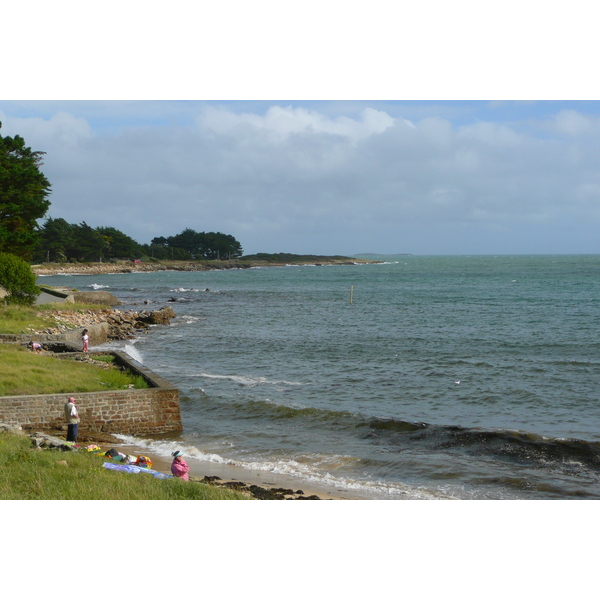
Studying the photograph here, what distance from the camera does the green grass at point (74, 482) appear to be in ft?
25.8

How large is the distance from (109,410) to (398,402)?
9.02 meters

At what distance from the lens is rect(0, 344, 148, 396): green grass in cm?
1459

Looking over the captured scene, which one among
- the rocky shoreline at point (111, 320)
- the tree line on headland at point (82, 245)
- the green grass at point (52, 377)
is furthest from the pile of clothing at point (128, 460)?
the tree line on headland at point (82, 245)

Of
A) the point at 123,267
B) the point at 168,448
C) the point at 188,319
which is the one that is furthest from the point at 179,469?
the point at 123,267

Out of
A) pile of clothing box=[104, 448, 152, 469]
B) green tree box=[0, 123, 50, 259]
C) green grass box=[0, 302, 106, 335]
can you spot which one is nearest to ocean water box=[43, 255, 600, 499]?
pile of clothing box=[104, 448, 152, 469]

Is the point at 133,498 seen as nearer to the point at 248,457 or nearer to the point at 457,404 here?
the point at 248,457

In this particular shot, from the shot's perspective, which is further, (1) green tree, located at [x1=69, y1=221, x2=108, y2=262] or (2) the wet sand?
(1) green tree, located at [x1=69, y1=221, x2=108, y2=262]

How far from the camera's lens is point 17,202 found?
38594 mm

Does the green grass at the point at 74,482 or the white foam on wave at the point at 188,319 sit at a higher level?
the green grass at the point at 74,482

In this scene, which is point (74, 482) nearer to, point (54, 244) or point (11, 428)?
point (11, 428)

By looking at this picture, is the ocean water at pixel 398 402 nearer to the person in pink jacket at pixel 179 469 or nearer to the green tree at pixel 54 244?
the person in pink jacket at pixel 179 469

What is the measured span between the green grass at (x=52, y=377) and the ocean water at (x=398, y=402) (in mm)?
1931

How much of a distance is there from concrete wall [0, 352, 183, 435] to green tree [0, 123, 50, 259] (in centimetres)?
2385

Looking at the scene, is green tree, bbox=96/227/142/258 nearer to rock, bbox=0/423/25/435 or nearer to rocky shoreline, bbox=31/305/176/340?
rocky shoreline, bbox=31/305/176/340
